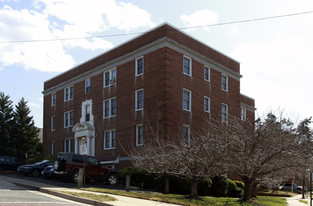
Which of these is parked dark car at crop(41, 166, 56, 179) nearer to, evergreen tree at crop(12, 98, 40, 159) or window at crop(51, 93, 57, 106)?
window at crop(51, 93, 57, 106)

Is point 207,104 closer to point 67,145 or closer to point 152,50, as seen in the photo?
point 152,50

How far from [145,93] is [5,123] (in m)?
28.9

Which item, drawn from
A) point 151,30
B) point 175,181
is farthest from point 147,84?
point 175,181

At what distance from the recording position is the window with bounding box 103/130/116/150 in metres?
37.0

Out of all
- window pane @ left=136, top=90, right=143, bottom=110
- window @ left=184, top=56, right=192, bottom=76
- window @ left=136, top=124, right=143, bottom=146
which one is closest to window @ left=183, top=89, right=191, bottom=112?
window @ left=184, top=56, right=192, bottom=76

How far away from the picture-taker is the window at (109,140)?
3699 cm

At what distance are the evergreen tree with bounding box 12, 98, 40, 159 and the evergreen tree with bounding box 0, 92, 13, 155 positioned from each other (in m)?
0.88

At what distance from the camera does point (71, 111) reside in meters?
44.0

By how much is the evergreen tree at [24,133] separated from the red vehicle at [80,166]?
98.6 ft

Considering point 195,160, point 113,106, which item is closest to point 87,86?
point 113,106

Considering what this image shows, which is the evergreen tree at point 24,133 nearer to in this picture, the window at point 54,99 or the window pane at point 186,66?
the window at point 54,99

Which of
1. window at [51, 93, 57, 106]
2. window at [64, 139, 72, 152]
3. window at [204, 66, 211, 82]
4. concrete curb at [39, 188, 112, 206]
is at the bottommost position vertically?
concrete curb at [39, 188, 112, 206]

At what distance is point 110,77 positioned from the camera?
38625 mm

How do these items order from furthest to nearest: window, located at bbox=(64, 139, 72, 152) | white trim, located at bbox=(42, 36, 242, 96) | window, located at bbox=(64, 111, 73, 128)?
window, located at bbox=(64, 111, 73, 128), window, located at bbox=(64, 139, 72, 152), white trim, located at bbox=(42, 36, 242, 96)
